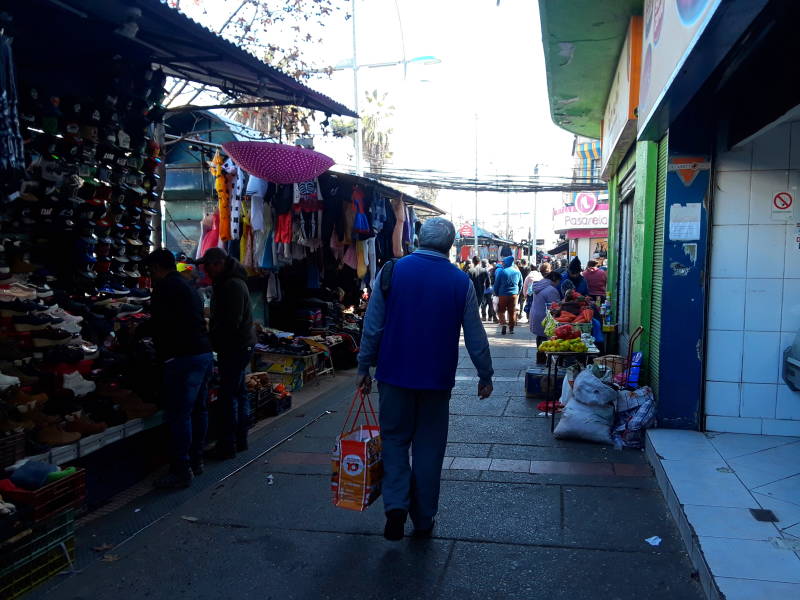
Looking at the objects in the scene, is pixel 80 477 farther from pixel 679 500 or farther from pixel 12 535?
pixel 679 500

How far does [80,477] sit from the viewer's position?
3.65 metres

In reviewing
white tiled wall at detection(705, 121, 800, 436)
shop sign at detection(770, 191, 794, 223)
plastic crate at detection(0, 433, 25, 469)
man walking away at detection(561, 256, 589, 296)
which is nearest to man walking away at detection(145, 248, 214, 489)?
plastic crate at detection(0, 433, 25, 469)

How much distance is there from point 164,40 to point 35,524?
3455 millimetres

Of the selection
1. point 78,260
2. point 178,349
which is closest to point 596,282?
point 178,349

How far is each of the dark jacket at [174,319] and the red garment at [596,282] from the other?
891 cm

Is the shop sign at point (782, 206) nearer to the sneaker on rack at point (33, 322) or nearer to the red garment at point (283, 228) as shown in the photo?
the red garment at point (283, 228)

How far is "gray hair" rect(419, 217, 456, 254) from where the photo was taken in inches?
153

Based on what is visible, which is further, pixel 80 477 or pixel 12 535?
pixel 80 477

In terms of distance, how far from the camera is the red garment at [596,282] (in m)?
12.1

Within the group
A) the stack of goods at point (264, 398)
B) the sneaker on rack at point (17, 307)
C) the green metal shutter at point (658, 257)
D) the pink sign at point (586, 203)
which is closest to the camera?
the sneaker on rack at point (17, 307)

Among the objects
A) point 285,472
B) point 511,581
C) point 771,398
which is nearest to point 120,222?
point 285,472

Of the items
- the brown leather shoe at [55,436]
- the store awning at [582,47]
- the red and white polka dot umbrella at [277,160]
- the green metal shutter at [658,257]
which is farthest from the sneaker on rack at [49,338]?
the store awning at [582,47]

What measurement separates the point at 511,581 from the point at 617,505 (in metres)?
1.34

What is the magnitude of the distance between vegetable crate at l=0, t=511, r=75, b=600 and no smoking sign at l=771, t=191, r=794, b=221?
5.54m
